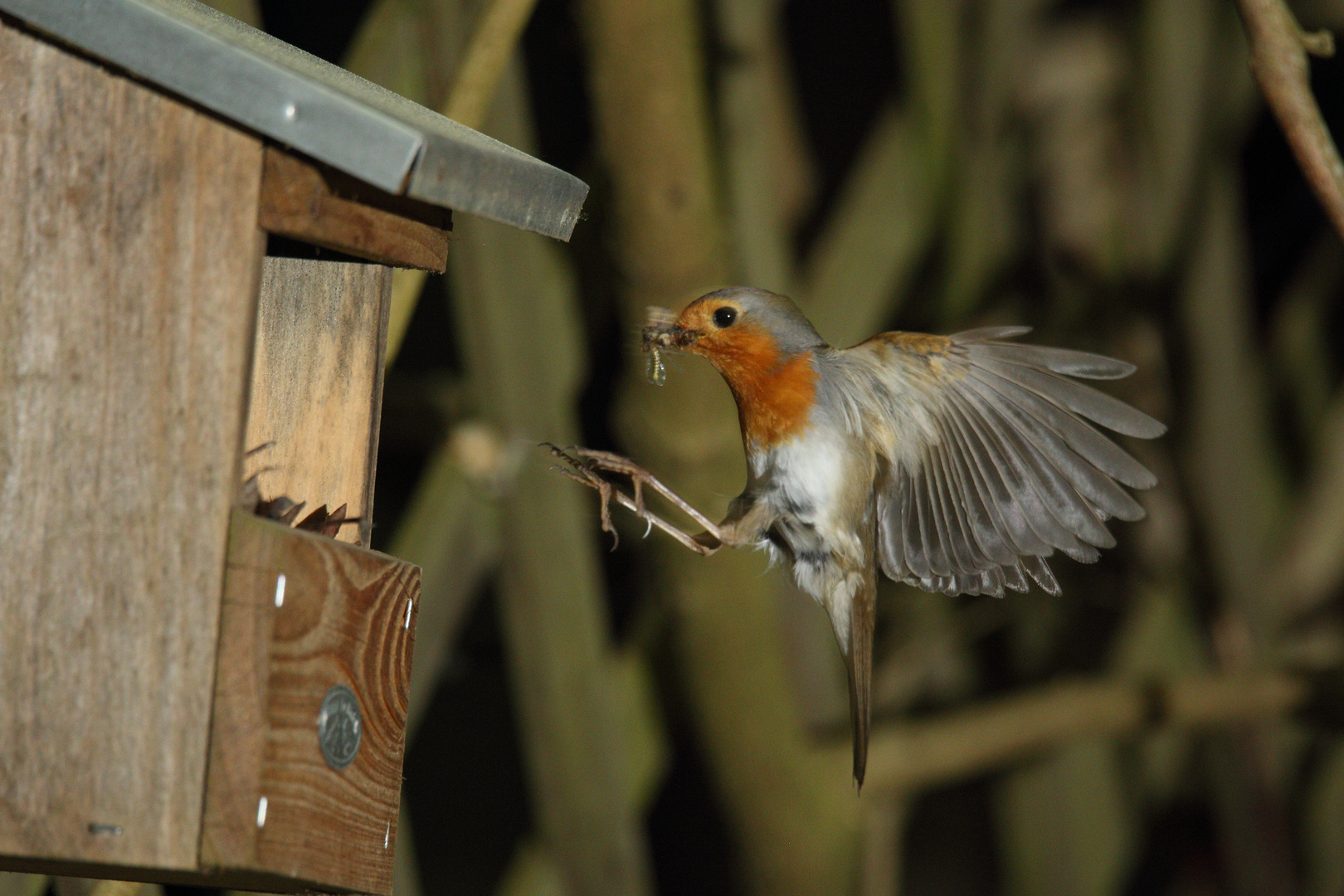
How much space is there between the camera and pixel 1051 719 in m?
3.03

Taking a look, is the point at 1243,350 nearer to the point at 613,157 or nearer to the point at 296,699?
the point at 613,157

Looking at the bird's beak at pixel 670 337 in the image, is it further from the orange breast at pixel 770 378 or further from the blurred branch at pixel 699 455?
the blurred branch at pixel 699 455

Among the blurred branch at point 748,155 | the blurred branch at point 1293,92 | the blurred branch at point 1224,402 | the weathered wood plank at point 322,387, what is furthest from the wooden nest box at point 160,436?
the blurred branch at point 1224,402

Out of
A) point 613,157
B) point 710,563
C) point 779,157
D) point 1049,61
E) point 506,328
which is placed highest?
point 1049,61

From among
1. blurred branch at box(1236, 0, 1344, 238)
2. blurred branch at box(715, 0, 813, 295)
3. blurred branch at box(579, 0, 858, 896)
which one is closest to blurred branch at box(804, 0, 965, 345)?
blurred branch at box(715, 0, 813, 295)

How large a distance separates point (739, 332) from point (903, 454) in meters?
0.33

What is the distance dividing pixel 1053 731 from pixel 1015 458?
1.33 m

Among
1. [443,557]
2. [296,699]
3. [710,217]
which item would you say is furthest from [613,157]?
[296,699]

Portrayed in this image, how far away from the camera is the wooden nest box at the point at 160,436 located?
3.92 ft

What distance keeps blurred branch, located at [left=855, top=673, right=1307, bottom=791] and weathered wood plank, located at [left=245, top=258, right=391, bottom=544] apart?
1562 mm

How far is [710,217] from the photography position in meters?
2.43

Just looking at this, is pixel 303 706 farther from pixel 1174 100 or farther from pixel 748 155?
pixel 1174 100

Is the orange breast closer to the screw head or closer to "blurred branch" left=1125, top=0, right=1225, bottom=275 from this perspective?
the screw head

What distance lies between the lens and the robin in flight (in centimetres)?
183
